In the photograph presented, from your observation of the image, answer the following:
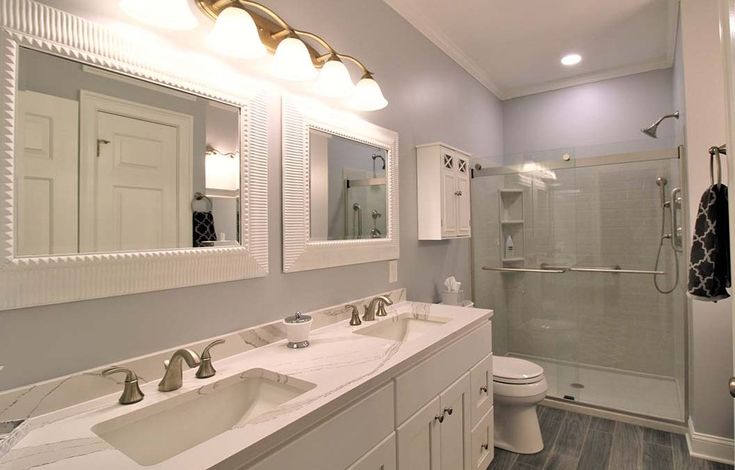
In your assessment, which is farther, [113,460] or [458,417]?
[458,417]

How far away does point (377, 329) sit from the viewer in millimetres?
1825

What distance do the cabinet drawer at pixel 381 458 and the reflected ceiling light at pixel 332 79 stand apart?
53.4 inches

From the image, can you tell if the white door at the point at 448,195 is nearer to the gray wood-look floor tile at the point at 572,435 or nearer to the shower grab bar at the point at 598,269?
the shower grab bar at the point at 598,269

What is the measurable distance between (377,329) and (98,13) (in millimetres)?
1500

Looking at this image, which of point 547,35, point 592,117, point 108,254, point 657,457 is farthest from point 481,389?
point 592,117

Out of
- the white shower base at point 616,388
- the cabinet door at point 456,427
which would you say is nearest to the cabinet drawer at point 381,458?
the cabinet door at point 456,427

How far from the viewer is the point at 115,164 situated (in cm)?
108

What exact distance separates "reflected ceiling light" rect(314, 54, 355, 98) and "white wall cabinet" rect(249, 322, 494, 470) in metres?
1.17

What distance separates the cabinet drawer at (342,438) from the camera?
88 cm

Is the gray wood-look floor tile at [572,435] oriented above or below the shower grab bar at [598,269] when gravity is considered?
below

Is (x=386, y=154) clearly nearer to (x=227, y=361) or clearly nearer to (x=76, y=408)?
(x=227, y=361)

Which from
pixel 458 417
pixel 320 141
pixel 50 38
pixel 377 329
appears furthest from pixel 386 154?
pixel 50 38

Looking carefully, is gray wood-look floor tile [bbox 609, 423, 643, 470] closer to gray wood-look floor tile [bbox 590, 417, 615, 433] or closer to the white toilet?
gray wood-look floor tile [bbox 590, 417, 615, 433]

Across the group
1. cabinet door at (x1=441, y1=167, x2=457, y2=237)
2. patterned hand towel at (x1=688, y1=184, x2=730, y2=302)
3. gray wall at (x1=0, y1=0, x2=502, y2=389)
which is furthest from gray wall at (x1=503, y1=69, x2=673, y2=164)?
patterned hand towel at (x1=688, y1=184, x2=730, y2=302)
